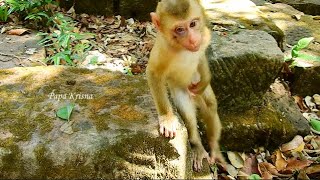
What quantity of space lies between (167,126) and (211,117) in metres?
0.90

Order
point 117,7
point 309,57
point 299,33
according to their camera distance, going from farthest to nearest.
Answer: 1. point 117,7
2. point 299,33
3. point 309,57

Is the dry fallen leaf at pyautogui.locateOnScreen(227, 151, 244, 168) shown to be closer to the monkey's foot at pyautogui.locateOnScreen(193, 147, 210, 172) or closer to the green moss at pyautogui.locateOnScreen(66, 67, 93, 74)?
the monkey's foot at pyautogui.locateOnScreen(193, 147, 210, 172)

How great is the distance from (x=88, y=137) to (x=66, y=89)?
2.29ft

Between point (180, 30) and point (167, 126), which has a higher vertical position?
point (180, 30)

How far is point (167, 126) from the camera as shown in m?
3.14

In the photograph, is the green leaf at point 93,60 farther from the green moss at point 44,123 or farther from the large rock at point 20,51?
the green moss at point 44,123

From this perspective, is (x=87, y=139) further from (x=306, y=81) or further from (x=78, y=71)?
(x=306, y=81)

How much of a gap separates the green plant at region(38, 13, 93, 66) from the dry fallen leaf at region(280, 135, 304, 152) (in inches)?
93.0

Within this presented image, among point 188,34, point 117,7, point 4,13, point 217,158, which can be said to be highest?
point 188,34

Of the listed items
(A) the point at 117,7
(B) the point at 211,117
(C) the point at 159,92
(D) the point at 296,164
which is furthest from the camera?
(A) the point at 117,7

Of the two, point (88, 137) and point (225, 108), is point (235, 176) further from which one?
point (88, 137)

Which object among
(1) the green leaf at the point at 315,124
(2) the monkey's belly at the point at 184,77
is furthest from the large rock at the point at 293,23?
(2) the monkey's belly at the point at 184,77

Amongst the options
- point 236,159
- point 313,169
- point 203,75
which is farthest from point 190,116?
point 313,169

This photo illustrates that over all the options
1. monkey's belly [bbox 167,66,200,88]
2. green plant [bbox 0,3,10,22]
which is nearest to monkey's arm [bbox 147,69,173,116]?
monkey's belly [bbox 167,66,200,88]
